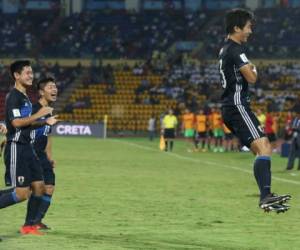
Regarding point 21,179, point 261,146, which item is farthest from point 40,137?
point 261,146

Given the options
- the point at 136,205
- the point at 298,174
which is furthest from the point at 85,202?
the point at 298,174

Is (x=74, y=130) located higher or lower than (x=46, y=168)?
lower

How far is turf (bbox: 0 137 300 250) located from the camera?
1152 centimetres

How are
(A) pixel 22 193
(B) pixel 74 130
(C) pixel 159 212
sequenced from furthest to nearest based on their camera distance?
(B) pixel 74 130 < (C) pixel 159 212 < (A) pixel 22 193

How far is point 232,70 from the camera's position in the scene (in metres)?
11.0

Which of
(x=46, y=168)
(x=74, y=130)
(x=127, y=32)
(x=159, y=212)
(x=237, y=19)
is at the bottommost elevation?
(x=74, y=130)

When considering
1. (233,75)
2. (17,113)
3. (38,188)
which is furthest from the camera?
(38,188)

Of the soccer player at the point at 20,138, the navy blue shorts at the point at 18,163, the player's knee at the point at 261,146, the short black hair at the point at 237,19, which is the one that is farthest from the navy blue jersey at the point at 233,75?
the navy blue shorts at the point at 18,163

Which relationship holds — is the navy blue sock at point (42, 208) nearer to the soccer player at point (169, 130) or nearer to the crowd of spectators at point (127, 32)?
the soccer player at point (169, 130)

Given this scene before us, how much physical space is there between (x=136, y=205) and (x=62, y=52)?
49.8m

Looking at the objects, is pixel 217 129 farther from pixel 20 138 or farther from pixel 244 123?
pixel 244 123

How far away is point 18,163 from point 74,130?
4216cm

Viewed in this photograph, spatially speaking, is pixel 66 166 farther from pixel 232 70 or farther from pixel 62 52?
pixel 62 52

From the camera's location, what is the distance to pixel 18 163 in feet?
37.6
